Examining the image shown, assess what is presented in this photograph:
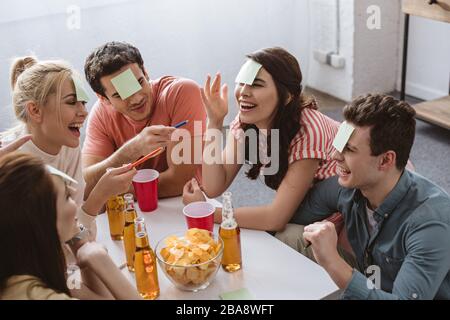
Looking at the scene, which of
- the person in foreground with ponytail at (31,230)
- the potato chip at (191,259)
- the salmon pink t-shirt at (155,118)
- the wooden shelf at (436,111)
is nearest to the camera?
the person in foreground with ponytail at (31,230)

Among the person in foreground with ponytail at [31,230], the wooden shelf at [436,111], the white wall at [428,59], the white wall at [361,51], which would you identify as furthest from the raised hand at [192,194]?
the white wall at [428,59]

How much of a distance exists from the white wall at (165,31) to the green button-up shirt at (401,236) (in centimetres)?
189

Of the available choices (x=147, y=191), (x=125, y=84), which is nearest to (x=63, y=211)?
(x=147, y=191)

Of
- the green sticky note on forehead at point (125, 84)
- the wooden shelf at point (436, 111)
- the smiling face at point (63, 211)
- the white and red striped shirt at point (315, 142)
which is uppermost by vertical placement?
the green sticky note on forehead at point (125, 84)

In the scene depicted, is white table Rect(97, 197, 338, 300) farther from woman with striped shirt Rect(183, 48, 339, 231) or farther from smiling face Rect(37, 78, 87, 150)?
smiling face Rect(37, 78, 87, 150)

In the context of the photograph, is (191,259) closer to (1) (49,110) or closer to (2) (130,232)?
(2) (130,232)

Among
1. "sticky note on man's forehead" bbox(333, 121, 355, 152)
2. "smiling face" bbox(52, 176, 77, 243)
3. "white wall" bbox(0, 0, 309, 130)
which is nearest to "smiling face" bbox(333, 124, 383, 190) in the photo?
"sticky note on man's forehead" bbox(333, 121, 355, 152)

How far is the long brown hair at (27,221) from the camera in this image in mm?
1090

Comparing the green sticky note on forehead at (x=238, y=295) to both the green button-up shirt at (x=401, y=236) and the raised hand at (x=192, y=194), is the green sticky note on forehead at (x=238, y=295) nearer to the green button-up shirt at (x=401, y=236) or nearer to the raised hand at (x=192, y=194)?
the green button-up shirt at (x=401, y=236)

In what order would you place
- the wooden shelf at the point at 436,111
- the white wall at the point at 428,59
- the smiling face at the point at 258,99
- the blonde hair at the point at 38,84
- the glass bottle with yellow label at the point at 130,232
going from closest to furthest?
the glass bottle with yellow label at the point at 130,232 < the blonde hair at the point at 38,84 < the smiling face at the point at 258,99 < the wooden shelf at the point at 436,111 < the white wall at the point at 428,59

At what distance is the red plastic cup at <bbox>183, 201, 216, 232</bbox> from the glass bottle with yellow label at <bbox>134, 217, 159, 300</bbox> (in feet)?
0.71

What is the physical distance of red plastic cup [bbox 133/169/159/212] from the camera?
1.72 meters

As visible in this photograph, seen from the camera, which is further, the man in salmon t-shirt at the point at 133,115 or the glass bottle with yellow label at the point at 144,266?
the man in salmon t-shirt at the point at 133,115
